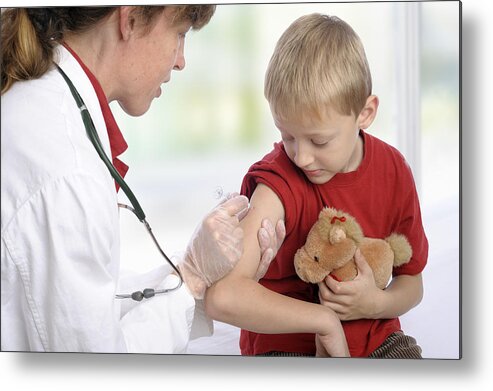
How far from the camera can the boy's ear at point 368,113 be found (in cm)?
196

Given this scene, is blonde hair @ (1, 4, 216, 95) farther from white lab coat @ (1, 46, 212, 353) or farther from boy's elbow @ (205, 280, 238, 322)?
boy's elbow @ (205, 280, 238, 322)

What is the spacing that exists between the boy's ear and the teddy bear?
22cm

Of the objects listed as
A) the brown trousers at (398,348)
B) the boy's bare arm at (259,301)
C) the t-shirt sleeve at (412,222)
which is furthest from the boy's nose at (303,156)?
the brown trousers at (398,348)

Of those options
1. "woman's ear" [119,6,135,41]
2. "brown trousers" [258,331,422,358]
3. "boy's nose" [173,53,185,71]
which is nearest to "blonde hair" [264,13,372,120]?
"boy's nose" [173,53,185,71]

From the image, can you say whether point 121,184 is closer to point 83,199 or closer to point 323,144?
point 83,199

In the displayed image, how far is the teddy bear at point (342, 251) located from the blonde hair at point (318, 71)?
256mm

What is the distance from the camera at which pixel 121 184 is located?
199 centimetres

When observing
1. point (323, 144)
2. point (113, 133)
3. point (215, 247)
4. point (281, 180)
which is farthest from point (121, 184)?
point (323, 144)

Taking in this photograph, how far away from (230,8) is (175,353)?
87 cm

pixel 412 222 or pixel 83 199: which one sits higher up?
pixel 83 199

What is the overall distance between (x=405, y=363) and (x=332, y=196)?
479mm

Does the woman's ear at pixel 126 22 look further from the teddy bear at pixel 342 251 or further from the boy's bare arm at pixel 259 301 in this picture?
the teddy bear at pixel 342 251

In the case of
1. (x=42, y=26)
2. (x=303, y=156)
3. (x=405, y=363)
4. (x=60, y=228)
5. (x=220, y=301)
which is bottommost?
(x=405, y=363)

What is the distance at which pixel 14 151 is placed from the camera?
192 cm
